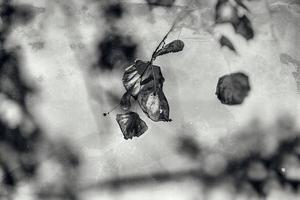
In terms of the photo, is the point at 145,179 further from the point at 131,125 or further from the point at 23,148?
the point at 23,148

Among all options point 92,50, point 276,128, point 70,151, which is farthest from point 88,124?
point 276,128

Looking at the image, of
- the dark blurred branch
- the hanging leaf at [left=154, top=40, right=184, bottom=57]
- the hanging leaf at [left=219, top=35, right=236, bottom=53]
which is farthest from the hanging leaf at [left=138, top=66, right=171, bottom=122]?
the hanging leaf at [left=219, top=35, right=236, bottom=53]

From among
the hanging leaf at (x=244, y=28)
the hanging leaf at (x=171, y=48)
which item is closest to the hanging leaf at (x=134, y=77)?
the hanging leaf at (x=171, y=48)

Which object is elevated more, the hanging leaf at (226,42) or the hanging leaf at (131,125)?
the hanging leaf at (226,42)

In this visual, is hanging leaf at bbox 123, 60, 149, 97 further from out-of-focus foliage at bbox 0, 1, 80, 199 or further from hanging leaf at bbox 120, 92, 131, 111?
out-of-focus foliage at bbox 0, 1, 80, 199

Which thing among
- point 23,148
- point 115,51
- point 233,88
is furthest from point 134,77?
point 23,148

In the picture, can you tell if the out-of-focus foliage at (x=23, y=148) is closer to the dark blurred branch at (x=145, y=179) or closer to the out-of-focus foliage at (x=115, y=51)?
the dark blurred branch at (x=145, y=179)

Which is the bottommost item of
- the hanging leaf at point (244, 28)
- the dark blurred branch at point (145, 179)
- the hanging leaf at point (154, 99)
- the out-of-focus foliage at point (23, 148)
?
the dark blurred branch at point (145, 179)
